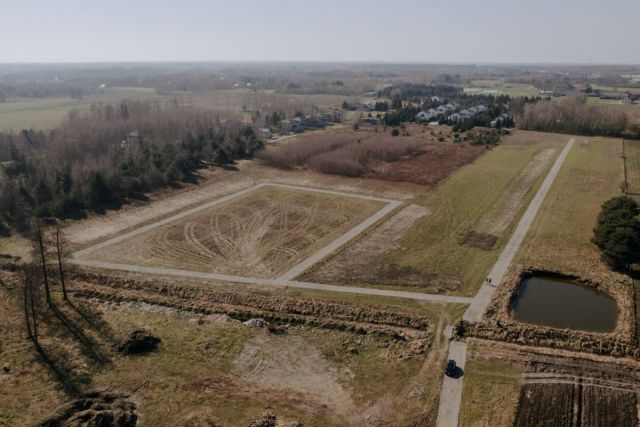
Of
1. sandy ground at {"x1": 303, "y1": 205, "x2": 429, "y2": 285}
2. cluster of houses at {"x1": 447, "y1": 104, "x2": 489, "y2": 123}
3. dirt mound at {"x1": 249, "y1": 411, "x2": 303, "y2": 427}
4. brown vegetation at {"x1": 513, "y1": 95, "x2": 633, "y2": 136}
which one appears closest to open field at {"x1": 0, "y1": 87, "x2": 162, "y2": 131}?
sandy ground at {"x1": 303, "y1": 205, "x2": 429, "y2": 285}

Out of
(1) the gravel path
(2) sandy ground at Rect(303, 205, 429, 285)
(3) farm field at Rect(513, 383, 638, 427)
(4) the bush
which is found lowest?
(3) farm field at Rect(513, 383, 638, 427)

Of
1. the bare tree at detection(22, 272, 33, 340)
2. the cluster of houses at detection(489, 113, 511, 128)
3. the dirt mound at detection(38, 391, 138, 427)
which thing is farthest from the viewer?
the cluster of houses at detection(489, 113, 511, 128)

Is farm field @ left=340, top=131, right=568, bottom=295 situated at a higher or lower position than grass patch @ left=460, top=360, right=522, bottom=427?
higher

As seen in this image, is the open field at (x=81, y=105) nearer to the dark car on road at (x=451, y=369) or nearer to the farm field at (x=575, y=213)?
the farm field at (x=575, y=213)

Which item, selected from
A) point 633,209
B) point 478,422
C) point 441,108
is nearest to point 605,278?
point 633,209

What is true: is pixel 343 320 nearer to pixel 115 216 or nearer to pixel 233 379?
pixel 233 379

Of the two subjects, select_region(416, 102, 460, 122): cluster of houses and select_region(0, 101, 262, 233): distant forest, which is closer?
select_region(0, 101, 262, 233): distant forest

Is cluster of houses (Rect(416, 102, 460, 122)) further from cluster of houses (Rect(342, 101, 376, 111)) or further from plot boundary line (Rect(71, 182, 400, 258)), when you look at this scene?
plot boundary line (Rect(71, 182, 400, 258))

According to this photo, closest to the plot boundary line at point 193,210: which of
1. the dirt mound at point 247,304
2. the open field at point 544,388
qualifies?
the dirt mound at point 247,304
